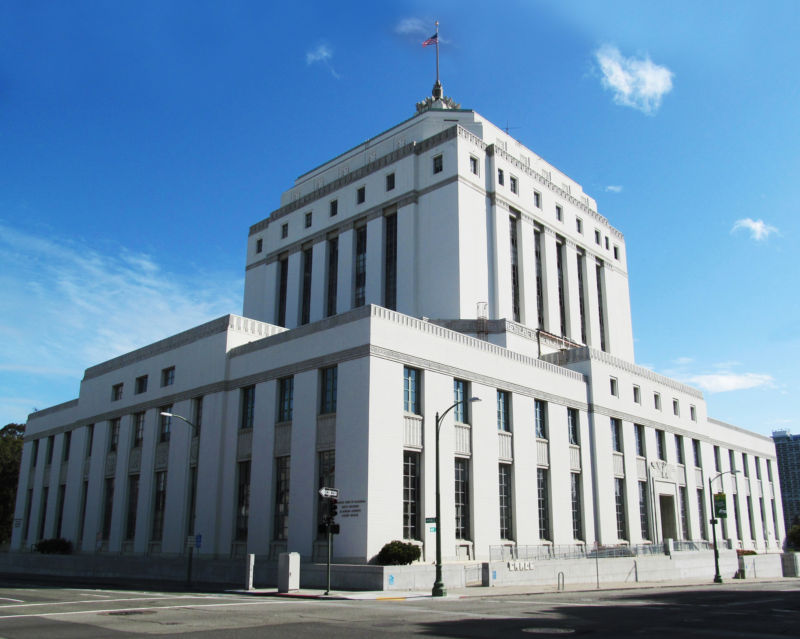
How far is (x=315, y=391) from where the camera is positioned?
117ft

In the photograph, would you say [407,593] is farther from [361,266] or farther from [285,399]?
[361,266]

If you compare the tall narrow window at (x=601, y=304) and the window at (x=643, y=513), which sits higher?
the tall narrow window at (x=601, y=304)

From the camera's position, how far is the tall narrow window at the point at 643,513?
161 feet

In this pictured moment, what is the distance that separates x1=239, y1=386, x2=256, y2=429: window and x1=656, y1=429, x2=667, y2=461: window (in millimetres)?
31492

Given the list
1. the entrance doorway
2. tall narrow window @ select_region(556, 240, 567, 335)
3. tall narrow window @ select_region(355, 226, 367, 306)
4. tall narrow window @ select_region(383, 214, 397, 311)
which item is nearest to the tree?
tall narrow window @ select_region(355, 226, 367, 306)

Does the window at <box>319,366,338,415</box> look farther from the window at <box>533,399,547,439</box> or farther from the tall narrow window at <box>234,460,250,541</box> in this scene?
the window at <box>533,399,547,439</box>

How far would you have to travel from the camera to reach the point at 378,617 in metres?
18.1

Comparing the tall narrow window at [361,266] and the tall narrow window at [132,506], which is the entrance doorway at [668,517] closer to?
the tall narrow window at [361,266]

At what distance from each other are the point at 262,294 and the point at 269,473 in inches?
1311

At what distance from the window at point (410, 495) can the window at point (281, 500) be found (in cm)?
629

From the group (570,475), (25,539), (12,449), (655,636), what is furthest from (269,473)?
(12,449)

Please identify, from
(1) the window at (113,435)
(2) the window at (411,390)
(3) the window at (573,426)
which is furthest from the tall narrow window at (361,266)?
(2) the window at (411,390)

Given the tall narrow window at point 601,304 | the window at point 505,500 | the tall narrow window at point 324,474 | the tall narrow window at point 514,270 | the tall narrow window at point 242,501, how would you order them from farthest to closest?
the tall narrow window at point 601,304
the tall narrow window at point 514,270
the window at point 505,500
the tall narrow window at point 242,501
the tall narrow window at point 324,474

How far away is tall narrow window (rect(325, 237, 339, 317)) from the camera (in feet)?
194
